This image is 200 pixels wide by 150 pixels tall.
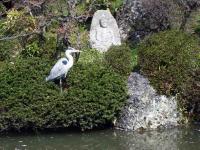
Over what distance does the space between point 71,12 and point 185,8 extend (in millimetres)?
3433

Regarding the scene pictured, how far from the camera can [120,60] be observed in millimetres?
15141

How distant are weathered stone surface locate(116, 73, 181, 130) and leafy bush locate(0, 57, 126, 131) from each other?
29cm

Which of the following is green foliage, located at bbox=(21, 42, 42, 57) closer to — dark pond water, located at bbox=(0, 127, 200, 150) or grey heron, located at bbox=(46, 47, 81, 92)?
grey heron, located at bbox=(46, 47, 81, 92)

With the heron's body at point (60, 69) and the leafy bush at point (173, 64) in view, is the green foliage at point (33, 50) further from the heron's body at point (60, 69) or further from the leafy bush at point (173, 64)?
the leafy bush at point (173, 64)

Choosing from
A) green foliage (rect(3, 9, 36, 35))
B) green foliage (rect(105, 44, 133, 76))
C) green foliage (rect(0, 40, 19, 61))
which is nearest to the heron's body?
green foliage (rect(105, 44, 133, 76))

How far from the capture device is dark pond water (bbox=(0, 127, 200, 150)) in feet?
44.2

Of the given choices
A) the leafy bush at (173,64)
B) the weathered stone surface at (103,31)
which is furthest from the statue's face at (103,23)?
the leafy bush at (173,64)

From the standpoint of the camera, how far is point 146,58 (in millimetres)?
15008

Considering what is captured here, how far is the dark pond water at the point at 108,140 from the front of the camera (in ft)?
44.2

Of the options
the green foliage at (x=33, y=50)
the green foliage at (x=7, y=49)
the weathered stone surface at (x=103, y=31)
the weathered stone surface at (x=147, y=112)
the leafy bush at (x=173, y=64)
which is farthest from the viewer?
the weathered stone surface at (x=103, y=31)

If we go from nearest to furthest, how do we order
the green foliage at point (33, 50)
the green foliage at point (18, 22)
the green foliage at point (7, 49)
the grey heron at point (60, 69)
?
the grey heron at point (60, 69)
the green foliage at point (7, 49)
the green foliage at point (33, 50)
the green foliage at point (18, 22)

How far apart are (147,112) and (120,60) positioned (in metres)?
1.54

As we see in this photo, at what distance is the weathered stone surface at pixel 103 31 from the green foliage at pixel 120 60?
2385 millimetres

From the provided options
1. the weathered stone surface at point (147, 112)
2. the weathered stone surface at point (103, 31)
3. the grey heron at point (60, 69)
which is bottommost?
the weathered stone surface at point (147, 112)
